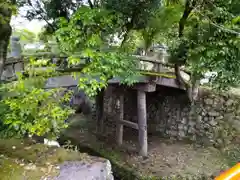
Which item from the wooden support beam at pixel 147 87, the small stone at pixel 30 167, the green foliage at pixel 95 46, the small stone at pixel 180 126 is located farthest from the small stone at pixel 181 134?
the small stone at pixel 30 167

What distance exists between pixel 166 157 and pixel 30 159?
16.4 ft

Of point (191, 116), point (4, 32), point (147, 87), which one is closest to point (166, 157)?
point (191, 116)

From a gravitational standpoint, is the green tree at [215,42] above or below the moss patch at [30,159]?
above

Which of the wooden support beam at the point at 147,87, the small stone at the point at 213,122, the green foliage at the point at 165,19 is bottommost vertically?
the small stone at the point at 213,122

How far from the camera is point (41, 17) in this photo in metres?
6.70

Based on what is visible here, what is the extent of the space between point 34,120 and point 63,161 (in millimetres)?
848

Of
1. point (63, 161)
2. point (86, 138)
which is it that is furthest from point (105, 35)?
point (86, 138)

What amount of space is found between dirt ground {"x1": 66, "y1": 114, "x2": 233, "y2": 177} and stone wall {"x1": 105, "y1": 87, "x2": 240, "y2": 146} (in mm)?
422

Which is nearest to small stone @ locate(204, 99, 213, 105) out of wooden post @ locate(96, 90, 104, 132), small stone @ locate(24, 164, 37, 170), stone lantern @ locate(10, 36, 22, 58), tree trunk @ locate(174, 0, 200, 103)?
tree trunk @ locate(174, 0, 200, 103)

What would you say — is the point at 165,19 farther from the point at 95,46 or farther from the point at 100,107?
the point at 100,107

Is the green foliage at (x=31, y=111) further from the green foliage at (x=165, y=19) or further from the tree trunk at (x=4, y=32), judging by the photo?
the green foliage at (x=165, y=19)

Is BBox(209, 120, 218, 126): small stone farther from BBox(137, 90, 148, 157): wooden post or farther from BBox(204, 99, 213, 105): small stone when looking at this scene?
BBox(137, 90, 148, 157): wooden post

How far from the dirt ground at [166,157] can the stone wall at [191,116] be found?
0.42 meters

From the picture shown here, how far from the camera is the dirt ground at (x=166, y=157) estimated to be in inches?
231
